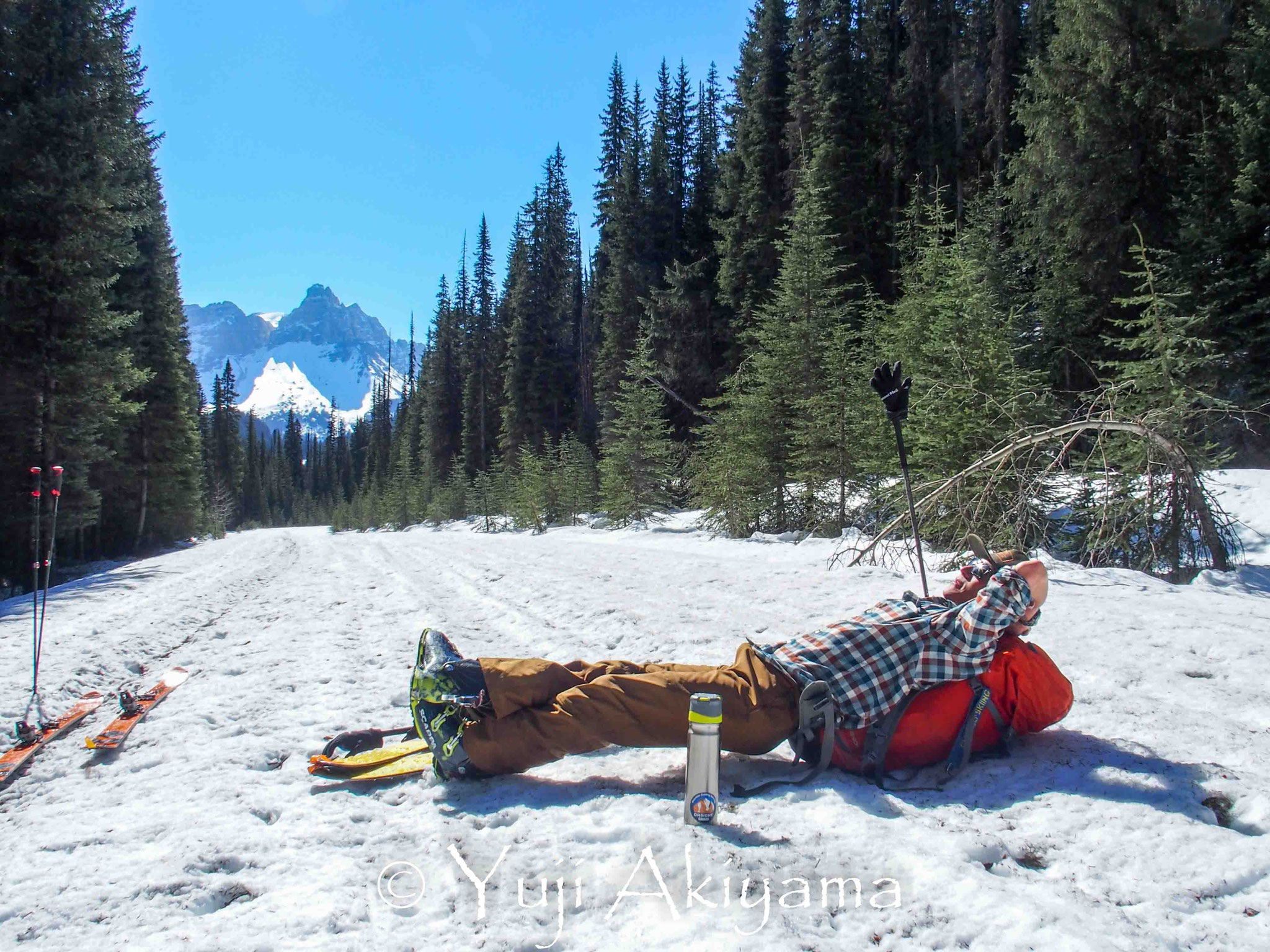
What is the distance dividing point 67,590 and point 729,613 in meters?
10.00

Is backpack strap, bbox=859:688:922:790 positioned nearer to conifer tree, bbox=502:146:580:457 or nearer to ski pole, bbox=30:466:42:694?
ski pole, bbox=30:466:42:694

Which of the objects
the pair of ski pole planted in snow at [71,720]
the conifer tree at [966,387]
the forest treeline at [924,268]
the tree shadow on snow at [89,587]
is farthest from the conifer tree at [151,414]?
the conifer tree at [966,387]

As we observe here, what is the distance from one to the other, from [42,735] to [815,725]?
4340 mm

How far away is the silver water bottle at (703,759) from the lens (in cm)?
242

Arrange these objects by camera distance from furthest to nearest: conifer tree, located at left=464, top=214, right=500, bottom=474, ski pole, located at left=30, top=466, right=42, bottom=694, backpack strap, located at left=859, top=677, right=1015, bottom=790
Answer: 1. conifer tree, located at left=464, top=214, right=500, bottom=474
2. ski pole, located at left=30, top=466, right=42, bottom=694
3. backpack strap, located at left=859, top=677, right=1015, bottom=790

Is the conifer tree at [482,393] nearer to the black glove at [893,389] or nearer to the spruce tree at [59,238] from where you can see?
the spruce tree at [59,238]

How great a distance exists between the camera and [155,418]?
2284 centimetres

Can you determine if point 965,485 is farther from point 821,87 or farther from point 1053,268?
point 821,87

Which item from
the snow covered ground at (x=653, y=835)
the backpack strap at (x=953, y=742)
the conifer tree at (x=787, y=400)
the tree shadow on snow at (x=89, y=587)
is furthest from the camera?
the conifer tree at (x=787, y=400)

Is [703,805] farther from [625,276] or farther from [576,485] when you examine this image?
[625,276]

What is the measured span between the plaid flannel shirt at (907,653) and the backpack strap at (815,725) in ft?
0.22

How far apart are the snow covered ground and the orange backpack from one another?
0.37ft

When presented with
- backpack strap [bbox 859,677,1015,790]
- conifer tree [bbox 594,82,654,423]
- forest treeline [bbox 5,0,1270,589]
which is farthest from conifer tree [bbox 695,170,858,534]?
conifer tree [bbox 594,82,654,423]

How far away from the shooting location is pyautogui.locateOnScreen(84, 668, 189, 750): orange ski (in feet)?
12.0
